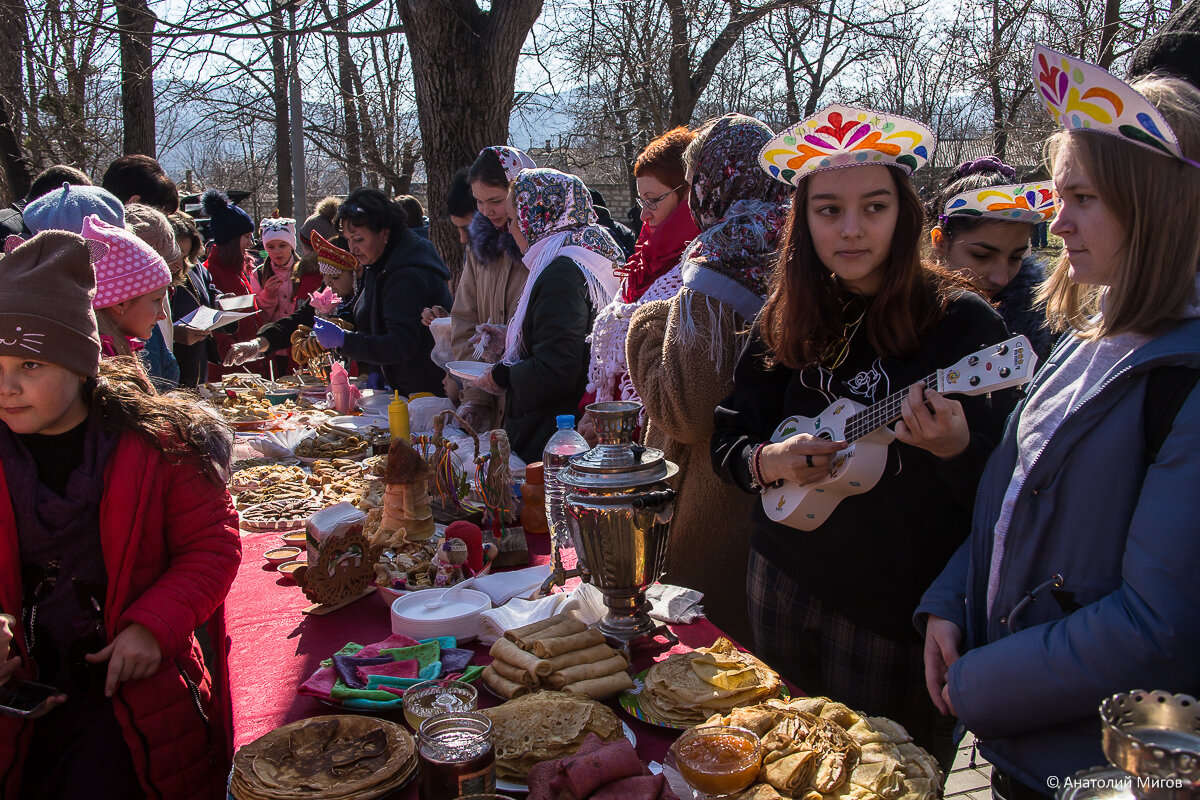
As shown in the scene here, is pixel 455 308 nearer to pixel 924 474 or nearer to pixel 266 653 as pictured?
pixel 266 653

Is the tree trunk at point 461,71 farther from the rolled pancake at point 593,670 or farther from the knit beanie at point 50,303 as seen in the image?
the rolled pancake at point 593,670

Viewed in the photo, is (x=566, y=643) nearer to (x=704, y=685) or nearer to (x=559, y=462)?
(x=704, y=685)

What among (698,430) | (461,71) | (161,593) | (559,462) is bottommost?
(161,593)

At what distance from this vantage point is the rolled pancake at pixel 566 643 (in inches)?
72.1

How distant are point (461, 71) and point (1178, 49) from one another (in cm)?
526

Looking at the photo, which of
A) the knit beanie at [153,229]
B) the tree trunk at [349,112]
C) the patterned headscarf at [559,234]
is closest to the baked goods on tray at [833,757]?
the patterned headscarf at [559,234]

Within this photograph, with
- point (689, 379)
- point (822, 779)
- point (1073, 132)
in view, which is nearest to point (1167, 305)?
point (1073, 132)

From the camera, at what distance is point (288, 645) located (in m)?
2.17

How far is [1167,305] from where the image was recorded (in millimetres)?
1326

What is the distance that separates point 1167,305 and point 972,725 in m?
0.77

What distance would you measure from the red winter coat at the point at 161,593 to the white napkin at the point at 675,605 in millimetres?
1077

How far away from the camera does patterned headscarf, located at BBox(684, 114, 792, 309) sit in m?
2.50

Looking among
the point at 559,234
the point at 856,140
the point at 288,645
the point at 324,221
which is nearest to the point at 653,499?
the point at 856,140

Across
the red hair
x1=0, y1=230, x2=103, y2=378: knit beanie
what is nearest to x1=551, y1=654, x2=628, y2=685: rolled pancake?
x1=0, y1=230, x2=103, y2=378: knit beanie
